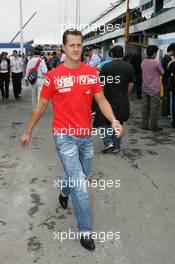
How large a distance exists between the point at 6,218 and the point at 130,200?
1443mm

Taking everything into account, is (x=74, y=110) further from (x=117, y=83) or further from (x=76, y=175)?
(x=117, y=83)

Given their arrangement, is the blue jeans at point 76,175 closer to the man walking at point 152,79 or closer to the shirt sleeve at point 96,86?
the shirt sleeve at point 96,86

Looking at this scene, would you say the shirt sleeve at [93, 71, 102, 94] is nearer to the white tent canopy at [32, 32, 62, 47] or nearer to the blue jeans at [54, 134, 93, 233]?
the blue jeans at [54, 134, 93, 233]

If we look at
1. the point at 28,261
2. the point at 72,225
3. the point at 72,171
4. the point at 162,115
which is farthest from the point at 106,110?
the point at 162,115

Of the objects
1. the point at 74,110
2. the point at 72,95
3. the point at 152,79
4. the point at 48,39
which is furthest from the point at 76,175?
the point at 48,39

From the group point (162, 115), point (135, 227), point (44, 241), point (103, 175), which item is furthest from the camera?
point (162, 115)

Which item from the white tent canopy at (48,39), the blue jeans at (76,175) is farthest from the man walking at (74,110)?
the white tent canopy at (48,39)

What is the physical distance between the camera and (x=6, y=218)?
14.8 ft

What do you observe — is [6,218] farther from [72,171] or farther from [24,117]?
[24,117]

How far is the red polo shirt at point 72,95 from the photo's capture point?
3.79 meters

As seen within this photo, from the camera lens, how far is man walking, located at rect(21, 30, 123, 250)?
3791 millimetres

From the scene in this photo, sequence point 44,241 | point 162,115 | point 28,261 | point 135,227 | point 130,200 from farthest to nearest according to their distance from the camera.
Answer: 1. point 162,115
2. point 130,200
3. point 135,227
4. point 44,241
5. point 28,261

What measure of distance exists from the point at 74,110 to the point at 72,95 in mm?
136

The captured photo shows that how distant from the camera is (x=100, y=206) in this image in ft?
15.9
